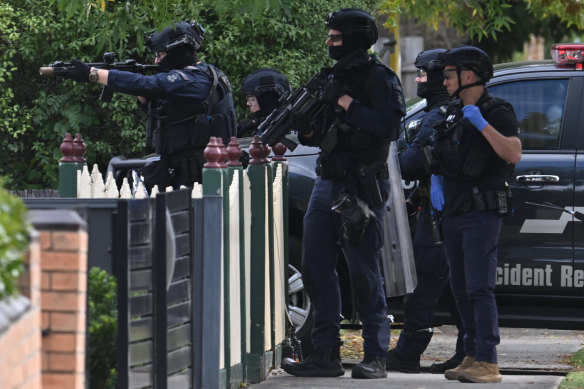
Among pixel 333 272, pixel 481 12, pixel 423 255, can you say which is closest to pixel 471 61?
pixel 423 255

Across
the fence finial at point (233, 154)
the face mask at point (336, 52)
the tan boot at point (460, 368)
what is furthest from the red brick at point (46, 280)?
the tan boot at point (460, 368)

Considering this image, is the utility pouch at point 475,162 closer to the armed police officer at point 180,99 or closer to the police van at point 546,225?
the police van at point 546,225

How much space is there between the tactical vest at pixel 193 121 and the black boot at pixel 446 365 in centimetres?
191

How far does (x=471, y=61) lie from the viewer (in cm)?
687

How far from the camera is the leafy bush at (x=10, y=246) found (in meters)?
3.10

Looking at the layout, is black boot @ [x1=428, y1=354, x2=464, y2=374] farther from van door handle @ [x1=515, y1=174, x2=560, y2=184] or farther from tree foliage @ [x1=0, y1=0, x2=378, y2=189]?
tree foliage @ [x1=0, y1=0, x2=378, y2=189]

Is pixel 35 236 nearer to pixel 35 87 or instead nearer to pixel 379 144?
pixel 379 144

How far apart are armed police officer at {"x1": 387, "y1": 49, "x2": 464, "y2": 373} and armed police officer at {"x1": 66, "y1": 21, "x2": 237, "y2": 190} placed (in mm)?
1210

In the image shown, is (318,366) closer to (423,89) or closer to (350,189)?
(350,189)

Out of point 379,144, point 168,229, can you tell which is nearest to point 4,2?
point 379,144

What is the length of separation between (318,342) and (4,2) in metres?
5.02

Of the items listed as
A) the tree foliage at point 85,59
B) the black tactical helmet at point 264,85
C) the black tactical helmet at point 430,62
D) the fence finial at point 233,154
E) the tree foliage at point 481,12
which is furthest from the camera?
the tree foliage at point 481,12

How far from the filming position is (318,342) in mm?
6973

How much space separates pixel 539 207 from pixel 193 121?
87.0 inches
